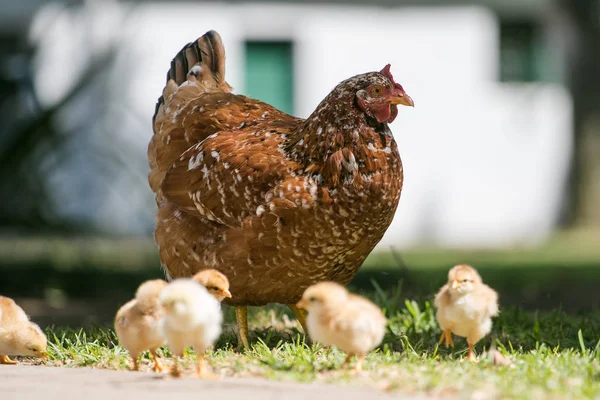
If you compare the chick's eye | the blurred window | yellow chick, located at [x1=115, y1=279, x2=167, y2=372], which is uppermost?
the blurred window

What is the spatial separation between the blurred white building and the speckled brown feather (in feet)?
32.4

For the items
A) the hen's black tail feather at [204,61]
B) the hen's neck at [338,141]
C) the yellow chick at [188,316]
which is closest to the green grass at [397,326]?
the yellow chick at [188,316]

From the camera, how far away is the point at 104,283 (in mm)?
9719

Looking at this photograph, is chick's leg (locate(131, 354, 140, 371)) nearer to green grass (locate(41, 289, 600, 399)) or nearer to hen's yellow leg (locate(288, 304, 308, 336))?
green grass (locate(41, 289, 600, 399))

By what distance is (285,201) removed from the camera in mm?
5086

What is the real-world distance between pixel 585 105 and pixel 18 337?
12.6 m

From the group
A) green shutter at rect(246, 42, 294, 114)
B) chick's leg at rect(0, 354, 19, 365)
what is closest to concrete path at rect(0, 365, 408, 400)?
chick's leg at rect(0, 354, 19, 365)

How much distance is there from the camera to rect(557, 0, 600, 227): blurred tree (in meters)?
15.7

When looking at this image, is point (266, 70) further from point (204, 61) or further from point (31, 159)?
point (204, 61)

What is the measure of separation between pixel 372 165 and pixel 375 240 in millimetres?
438

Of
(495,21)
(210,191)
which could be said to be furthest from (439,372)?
(495,21)

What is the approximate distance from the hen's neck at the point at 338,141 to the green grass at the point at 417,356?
3.26 feet

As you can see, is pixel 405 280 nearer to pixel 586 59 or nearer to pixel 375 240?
pixel 375 240

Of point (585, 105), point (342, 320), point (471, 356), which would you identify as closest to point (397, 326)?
point (471, 356)
